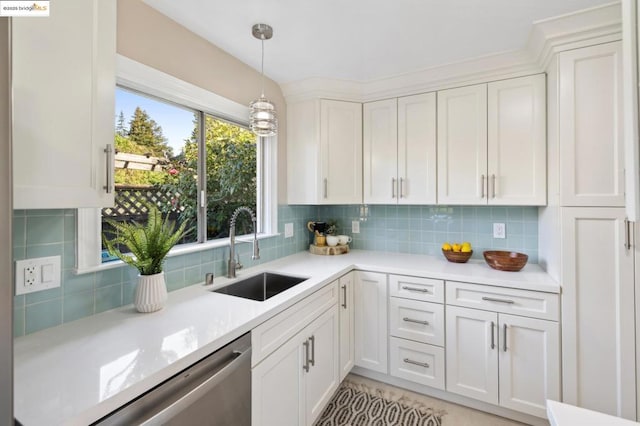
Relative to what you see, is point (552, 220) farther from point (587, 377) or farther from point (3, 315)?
point (3, 315)

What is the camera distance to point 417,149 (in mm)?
2363

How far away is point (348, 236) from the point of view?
Answer: 2.96m

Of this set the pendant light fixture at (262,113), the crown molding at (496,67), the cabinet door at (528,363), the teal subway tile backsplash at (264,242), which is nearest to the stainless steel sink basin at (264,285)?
the teal subway tile backsplash at (264,242)

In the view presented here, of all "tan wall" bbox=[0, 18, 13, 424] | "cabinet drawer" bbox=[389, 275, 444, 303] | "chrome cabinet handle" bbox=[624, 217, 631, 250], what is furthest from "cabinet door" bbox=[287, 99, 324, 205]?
"tan wall" bbox=[0, 18, 13, 424]

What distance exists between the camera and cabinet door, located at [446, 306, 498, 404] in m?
1.85

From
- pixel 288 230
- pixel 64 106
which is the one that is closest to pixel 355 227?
pixel 288 230

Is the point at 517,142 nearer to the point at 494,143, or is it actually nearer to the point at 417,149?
the point at 494,143

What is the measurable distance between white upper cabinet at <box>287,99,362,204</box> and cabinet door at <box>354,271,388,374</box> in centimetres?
74

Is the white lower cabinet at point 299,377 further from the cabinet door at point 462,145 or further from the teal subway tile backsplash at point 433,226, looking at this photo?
the cabinet door at point 462,145

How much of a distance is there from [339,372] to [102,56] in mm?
2129

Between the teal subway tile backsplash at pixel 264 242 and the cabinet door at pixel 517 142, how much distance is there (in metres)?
0.35

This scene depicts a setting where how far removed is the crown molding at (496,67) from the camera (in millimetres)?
1537

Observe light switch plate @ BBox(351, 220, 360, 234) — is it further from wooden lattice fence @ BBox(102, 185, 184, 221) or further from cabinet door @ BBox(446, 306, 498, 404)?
wooden lattice fence @ BBox(102, 185, 184, 221)

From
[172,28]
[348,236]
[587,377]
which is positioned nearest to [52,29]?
[172,28]
